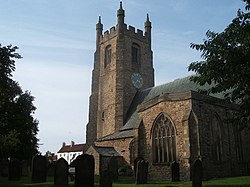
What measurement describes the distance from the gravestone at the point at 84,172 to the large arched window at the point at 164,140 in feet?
27.6

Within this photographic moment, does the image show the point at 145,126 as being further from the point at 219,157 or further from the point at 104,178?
the point at 104,178

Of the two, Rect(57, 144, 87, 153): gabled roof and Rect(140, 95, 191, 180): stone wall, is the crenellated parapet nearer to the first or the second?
Rect(140, 95, 191, 180): stone wall

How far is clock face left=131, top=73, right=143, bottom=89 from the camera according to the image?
1455 inches

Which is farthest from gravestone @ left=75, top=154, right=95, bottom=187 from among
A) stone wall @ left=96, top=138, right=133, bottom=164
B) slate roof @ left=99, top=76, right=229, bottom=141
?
stone wall @ left=96, top=138, right=133, bottom=164

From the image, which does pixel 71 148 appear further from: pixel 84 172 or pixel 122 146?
pixel 84 172

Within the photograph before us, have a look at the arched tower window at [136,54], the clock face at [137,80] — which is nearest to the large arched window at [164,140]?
the clock face at [137,80]

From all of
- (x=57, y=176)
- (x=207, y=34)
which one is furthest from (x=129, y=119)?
(x=207, y=34)

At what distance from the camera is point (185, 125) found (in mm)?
19375

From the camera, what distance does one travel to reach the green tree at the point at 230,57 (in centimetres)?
945

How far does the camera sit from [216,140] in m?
20.7

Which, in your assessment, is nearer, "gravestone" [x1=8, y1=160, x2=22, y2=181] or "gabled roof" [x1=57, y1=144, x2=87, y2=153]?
"gravestone" [x1=8, y1=160, x2=22, y2=181]

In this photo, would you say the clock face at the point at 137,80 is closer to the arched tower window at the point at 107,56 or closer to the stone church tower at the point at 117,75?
the stone church tower at the point at 117,75

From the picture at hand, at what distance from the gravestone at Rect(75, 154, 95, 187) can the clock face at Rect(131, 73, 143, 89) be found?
23794 millimetres

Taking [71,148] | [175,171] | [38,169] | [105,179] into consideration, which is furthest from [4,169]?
[71,148]
